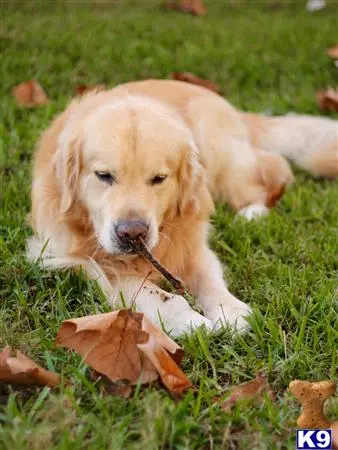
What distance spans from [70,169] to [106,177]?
0.24 meters

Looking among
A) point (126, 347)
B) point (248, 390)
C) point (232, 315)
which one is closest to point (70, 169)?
point (232, 315)

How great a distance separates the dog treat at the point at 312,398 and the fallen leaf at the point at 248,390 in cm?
10

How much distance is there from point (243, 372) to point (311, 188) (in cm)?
214

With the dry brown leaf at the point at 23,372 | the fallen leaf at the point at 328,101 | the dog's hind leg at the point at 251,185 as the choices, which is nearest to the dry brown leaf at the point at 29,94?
the dog's hind leg at the point at 251,185

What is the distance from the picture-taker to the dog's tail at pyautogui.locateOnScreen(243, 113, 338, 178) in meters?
4.73

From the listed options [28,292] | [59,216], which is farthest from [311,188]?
[28,292]

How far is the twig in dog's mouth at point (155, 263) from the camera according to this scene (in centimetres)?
305

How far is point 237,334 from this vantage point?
110 inches

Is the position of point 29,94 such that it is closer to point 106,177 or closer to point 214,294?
point 106,177

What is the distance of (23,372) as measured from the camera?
2314mm

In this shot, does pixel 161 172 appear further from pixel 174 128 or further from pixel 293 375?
pixel 293 375

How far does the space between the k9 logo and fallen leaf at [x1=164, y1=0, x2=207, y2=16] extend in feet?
19.3

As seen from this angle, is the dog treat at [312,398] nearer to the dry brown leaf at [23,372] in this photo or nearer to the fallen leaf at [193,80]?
the dry brown leaf at [23,372]

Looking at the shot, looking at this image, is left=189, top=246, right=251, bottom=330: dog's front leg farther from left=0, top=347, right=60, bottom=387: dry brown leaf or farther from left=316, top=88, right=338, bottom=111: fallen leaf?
left=316, top=88, right=338, bottom=111: fallen leaf
